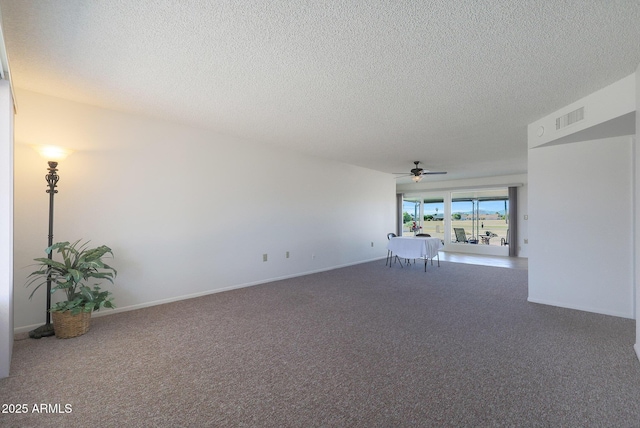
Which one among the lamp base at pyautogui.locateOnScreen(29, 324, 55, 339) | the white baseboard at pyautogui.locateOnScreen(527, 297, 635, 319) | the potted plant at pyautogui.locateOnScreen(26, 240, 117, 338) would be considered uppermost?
the potted plant at pyautogui.locateOnScreen(26, 240, 117, 338)

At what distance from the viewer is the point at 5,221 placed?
7.06ft

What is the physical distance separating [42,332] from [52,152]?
187 cm

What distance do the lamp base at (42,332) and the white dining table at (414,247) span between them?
5931 millimetres

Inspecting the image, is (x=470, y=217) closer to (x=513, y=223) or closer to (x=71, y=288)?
(x=513, y=223)

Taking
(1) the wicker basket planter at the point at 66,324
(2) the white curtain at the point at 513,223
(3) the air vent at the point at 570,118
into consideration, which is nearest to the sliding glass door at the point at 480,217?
(2) the white curtain at the point at 513,223

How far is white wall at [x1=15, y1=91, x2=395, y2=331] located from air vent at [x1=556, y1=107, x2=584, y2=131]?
165 inches

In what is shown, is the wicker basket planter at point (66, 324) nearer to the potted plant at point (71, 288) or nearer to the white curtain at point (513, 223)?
the potted plant at point (71, 288)

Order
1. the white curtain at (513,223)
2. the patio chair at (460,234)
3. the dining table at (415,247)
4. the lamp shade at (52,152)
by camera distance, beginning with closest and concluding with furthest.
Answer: the lamp shade at (52,152), the dining table at (415,247), the white curtain at (513,223), the patio chair at (460,234)

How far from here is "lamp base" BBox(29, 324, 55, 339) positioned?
2.79 metres

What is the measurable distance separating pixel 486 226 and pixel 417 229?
2323 millimetres

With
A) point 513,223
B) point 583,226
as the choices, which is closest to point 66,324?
point 583,226

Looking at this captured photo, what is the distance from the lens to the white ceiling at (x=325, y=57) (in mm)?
1842

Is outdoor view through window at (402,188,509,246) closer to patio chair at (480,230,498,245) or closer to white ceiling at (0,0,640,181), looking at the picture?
patio chair at (480,230,498,245)

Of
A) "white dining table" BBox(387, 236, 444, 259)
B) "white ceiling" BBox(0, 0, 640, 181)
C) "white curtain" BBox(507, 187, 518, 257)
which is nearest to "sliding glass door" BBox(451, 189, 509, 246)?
"white curtain" BBox(507, 187, 518, 257)
